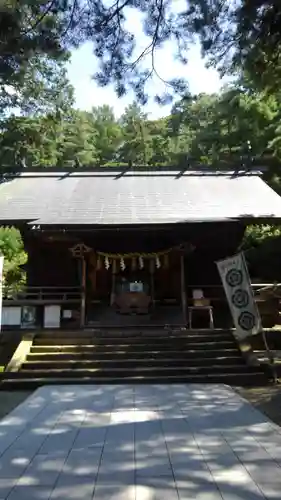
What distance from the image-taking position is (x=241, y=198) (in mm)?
14102

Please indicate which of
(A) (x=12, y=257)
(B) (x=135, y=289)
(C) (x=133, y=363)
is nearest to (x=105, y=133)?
(A) (x=12, y=257)

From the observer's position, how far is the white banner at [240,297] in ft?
32.0

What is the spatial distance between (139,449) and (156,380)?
4.04 metres

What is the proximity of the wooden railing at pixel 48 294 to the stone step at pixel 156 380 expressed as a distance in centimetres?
318

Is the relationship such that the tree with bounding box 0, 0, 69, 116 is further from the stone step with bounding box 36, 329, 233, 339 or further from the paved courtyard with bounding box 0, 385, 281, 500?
the stone step with bounding box 36, 329, 233, 339

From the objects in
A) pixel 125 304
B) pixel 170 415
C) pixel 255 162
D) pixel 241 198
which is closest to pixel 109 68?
pixel 170 415

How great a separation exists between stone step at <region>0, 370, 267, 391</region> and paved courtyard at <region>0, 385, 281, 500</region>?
4.06ft

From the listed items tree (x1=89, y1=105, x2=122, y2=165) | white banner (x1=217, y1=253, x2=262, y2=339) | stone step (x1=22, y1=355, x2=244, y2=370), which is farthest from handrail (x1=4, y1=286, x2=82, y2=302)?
tree (x1=89, y1=105, x2=122, y2=165)

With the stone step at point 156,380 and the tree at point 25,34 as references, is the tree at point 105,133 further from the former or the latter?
the tree at point 25,34

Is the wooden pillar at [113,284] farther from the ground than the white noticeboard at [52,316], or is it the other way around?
the wooden pillar at [113,284]

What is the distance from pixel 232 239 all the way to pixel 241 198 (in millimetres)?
1562

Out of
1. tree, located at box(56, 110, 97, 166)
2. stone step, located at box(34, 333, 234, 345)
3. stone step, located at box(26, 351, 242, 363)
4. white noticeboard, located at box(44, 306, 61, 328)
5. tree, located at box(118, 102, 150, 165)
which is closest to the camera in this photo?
stone step, located at box(26, 351, 242, 363)

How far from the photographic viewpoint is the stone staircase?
865cm

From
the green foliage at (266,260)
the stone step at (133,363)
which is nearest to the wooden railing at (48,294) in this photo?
the stone step at (133,363)
